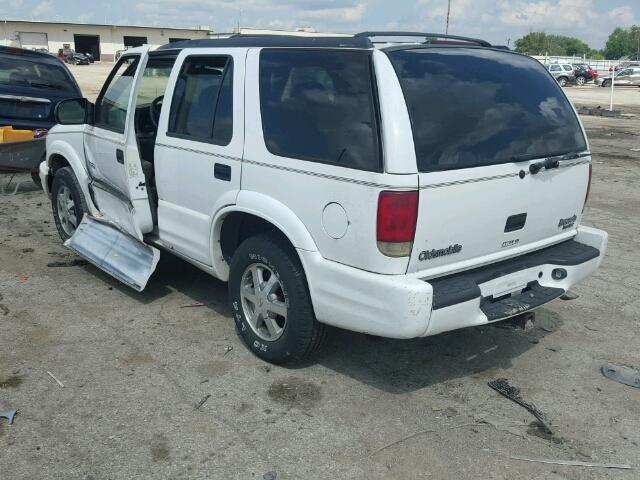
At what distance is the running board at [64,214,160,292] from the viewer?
5102 millimetres

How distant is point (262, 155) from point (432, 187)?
3.66ft

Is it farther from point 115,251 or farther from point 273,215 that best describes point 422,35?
point 115,251

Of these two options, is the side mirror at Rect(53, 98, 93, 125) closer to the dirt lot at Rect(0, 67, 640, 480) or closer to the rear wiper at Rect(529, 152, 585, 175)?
the dirt lot at Rect(0, 67, 640, 480)

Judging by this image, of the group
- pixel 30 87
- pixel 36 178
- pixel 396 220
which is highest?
pixel 30 87

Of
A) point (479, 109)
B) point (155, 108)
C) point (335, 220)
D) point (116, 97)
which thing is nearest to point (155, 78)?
point (155, 108)

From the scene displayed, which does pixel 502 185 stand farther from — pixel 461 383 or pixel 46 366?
pixel 46 366

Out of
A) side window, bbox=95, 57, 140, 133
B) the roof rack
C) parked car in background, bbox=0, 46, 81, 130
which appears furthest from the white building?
the roof rack

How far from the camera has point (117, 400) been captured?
3.76 meters

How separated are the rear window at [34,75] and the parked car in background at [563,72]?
4281 cm

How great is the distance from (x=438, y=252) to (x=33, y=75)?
8.24 m

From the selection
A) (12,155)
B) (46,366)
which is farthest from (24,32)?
(46,366)

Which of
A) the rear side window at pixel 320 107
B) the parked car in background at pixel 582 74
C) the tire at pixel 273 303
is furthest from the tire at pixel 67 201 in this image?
the parked car in background at pixel 582 74

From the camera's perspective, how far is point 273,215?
3.82 metres

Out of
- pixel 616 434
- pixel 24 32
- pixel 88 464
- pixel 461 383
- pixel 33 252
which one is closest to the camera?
pixel 88 464
